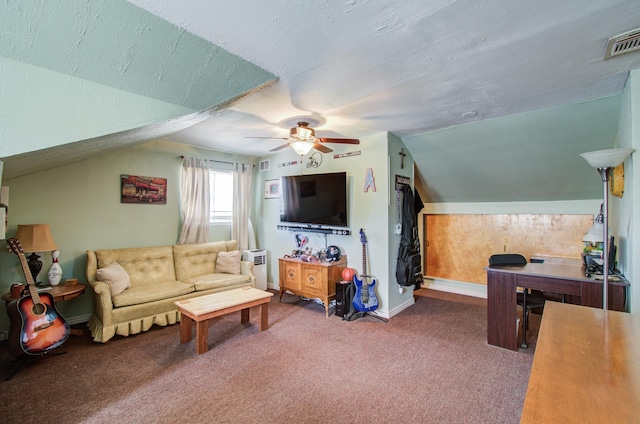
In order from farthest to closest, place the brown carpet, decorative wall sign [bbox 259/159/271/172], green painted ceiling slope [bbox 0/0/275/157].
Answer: decorative wall sign [bbox 259/159/271/172], the brown carpet, green painted ceiling slope [bbox 0/0/275/157]

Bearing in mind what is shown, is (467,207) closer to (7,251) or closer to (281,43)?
(281,43)

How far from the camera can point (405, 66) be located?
207cm

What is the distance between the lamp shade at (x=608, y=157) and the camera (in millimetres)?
2047

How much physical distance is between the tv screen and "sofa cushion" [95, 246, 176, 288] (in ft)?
5.71

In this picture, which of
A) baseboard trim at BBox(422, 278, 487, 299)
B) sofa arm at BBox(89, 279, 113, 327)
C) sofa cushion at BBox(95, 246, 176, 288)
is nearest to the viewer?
sofa arm at BBox(89, 279, 113, 327)

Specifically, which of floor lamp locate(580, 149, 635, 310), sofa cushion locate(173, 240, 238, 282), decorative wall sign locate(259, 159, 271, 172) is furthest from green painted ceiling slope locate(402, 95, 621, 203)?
sofa cushion locate(173, 240, 238, 282)

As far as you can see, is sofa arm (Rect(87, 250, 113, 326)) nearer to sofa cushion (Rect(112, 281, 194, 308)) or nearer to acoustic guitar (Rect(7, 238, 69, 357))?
sofa cushion (Rect(112, 281, 194, 308))

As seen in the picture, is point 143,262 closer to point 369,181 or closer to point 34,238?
point 34,238

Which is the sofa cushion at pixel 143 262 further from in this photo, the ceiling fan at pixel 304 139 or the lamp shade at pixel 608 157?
the lamp shade at pixel 608 157

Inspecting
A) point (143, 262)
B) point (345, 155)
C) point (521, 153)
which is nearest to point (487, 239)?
point (521, 153)

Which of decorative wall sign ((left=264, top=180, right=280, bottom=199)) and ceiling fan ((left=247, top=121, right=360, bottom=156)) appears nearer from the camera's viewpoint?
ceiling fan ((left=247, top=121, right=360, bottom=156))

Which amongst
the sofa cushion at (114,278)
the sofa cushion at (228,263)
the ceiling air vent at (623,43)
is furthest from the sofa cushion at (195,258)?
the ceiling air vent at (623,43)

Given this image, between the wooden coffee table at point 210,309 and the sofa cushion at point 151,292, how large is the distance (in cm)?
43

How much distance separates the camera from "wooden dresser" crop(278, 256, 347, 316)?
3793mm
